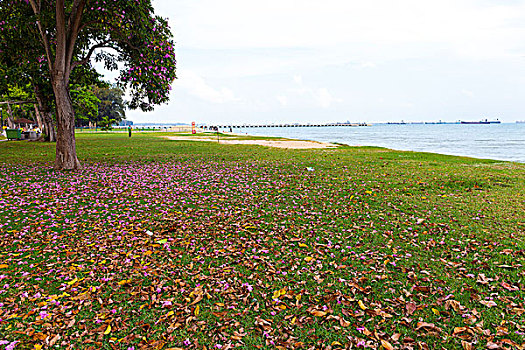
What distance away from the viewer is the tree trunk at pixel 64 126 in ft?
48.7

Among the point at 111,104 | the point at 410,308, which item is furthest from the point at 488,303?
the point at 111,104

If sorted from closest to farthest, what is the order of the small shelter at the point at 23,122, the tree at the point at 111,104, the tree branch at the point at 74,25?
1. the tree branch at the point at 74,25
2. the small shelter at the point at 23,122
3. the tree at the point at 111,104

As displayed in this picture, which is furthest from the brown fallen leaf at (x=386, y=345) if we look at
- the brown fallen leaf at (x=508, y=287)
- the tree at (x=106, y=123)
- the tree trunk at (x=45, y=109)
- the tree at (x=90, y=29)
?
the tree at (x=106, y=123)

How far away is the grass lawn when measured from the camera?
413cm

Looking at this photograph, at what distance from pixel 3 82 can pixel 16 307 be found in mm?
31422

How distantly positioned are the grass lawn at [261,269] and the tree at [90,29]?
17.3ft

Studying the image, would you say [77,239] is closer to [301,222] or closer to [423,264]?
[301,222]

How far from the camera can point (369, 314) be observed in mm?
4496

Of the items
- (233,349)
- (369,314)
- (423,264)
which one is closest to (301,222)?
(423,264)

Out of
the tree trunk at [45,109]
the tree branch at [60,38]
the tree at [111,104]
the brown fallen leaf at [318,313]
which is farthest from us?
the tree at [111,104]

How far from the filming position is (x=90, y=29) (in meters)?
18.9

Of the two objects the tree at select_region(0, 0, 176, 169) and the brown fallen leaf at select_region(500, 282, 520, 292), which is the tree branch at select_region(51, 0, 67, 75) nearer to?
the tree at select_region(0, 0, 176, 169)

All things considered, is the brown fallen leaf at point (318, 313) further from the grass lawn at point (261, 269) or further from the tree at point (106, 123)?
the tree at point (106, 123)

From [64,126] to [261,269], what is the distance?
45.5ft
